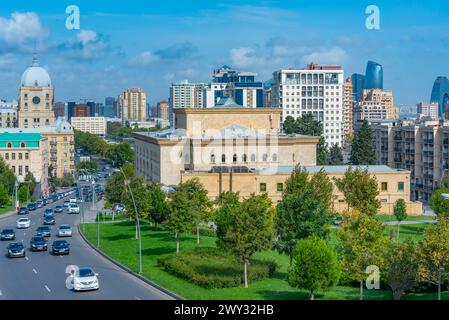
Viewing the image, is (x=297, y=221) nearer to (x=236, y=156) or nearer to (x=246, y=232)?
(x=246, y=232)

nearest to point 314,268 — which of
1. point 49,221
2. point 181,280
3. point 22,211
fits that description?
point 181,280

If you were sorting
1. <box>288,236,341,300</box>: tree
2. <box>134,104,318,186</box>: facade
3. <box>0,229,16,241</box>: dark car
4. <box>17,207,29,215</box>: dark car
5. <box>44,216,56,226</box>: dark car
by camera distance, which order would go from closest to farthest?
<box>288,236,341,300</box>: tree, <box>0,229,16,241</box>: dark car, <box>44,216,56,226</box>: dark car, <box>17,207,29,215</box>: dark car, <box>134,104,318,186</box>: facade

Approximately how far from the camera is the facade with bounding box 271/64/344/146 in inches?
4993

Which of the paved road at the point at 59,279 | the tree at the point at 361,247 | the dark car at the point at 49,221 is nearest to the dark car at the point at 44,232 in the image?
the paved road at the point at 59,279

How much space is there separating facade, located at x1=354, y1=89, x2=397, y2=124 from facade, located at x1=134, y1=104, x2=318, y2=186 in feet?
362

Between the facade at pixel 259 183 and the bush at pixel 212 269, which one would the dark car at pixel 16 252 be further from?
the facade at pixel 259 183

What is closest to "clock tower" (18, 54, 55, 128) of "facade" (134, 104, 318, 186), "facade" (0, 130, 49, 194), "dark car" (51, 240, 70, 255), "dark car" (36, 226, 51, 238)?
"facade" (0, 130, 49, 194)

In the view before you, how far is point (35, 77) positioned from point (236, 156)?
72.2 m

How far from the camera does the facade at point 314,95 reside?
12681 centimetres

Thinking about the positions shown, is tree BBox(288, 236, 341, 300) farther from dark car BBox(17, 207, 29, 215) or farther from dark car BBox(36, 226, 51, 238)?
dark car BBox(17, 207, 29, 215)

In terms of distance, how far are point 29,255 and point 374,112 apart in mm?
153009

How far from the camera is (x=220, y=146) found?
61.4 m

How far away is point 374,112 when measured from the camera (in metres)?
180

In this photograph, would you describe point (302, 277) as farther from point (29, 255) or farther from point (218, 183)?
point (218, 183)
